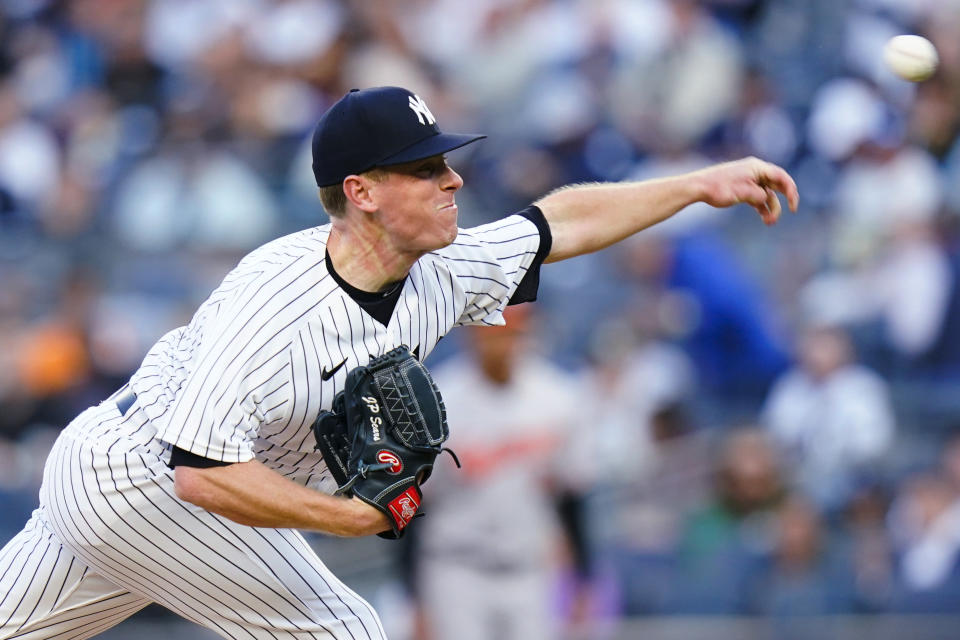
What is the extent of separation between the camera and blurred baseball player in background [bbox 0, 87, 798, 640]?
3.09 meters

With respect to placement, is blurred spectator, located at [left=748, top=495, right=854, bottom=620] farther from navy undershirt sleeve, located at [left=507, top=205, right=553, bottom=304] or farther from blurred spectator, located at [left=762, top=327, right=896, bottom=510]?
navy undershirt sleeve, located at [left=507, top=205, right=553, bottom=304]

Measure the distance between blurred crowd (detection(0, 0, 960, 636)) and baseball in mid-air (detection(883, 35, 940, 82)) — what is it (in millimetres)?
2376

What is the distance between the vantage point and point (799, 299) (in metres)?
7.82

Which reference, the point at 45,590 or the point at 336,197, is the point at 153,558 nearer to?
the point at 45,590

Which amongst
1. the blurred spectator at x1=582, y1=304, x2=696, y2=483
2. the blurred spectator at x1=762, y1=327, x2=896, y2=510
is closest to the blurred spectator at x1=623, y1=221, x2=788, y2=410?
the blurred spectator at x1=582, y1=304, x2=696, y2=483

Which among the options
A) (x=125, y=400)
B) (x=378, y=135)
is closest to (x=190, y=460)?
(x=125, y=400)

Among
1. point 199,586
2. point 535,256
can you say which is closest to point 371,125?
point 535,256

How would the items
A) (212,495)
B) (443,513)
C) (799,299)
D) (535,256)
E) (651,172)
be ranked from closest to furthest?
1. (212,495)
2. (535,256)
3. (443,513)
4. (799,299)
5. (651,172)

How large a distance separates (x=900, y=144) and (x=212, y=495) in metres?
5.96

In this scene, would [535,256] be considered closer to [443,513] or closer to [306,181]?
[443,513]

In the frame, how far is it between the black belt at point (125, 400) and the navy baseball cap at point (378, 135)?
78cm

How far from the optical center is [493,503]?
579 cm

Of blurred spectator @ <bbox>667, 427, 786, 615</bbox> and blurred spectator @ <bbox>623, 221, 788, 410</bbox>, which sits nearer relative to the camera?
blurred spectator @ <bbox>667, 427, 786, 615</bbox>

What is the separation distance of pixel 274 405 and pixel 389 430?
0.30 metres
